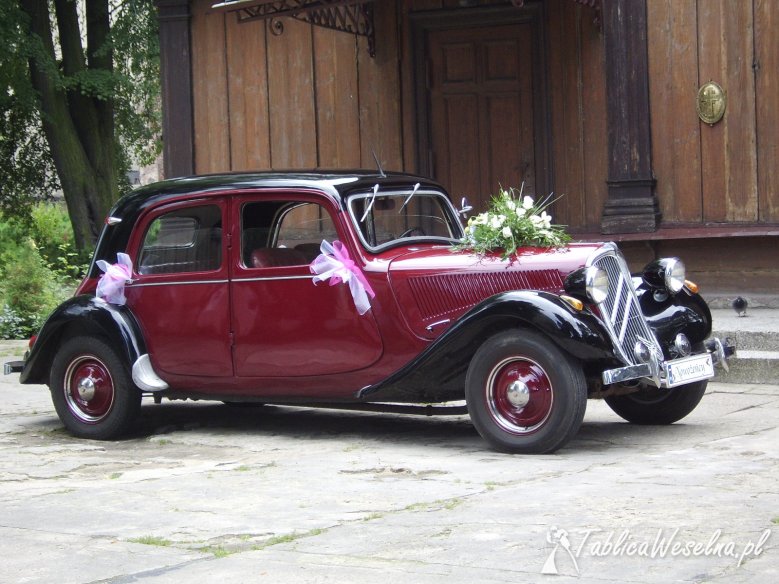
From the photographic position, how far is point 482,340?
650cm

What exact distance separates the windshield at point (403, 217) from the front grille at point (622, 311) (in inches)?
48.2

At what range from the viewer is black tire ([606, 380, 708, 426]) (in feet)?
23.1

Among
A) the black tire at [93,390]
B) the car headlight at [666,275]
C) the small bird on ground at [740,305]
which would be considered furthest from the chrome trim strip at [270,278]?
the small bird on ground at [740,305]

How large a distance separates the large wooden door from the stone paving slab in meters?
5.07

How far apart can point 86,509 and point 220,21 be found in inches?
365

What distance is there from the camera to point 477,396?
6367 mm

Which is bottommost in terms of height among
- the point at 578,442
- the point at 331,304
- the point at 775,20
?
the point at 578,442

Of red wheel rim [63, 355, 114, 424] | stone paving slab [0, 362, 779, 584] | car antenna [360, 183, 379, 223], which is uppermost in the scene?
car antenna [360, 183, 379, 223]

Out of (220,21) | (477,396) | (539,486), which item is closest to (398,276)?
(477,396)

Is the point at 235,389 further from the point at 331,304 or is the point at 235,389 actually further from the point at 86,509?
the point at 86,509

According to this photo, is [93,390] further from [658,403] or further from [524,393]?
[658,403]

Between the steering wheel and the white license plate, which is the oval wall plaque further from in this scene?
the white license plate

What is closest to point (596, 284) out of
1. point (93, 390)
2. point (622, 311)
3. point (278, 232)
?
point (622, 311)

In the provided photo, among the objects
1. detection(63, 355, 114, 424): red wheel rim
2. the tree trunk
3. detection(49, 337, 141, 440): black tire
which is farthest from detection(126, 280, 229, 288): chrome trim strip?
the tree trunk
